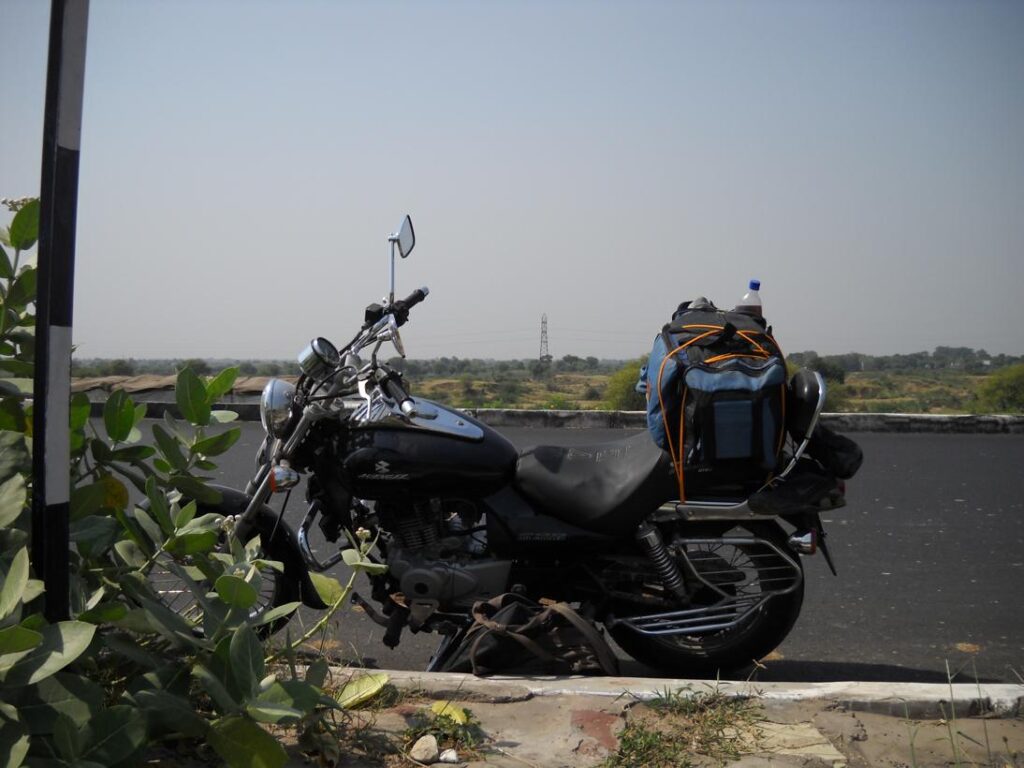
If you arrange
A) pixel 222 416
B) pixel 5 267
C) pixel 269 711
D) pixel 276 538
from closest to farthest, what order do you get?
pixel 269 711 < pixel 5 267 < pixel 222 416 < pixel 276 538

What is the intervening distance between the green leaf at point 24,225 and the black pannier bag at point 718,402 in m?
2.08

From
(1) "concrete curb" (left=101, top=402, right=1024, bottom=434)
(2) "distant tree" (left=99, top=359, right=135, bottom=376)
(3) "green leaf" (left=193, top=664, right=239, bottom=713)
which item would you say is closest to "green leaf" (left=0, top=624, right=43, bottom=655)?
(3) "green leaf" (left=193, top=664, right=239, bottom=713)

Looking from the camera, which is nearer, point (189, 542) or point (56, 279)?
point (56, 279)

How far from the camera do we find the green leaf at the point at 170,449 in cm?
268

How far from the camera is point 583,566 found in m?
3.78

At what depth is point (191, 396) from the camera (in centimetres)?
268

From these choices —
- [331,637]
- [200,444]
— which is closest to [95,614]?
[200,444]

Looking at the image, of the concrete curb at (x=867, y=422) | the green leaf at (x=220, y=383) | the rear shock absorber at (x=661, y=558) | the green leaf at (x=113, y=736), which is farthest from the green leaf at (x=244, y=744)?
the concrete curb at (x=867, y=422)

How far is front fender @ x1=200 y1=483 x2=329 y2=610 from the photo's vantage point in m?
3.90

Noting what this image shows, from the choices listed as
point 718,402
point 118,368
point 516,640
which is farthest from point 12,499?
point 118,368

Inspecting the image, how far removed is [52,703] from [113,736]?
14 centimetres

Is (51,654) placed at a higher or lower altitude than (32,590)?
lower

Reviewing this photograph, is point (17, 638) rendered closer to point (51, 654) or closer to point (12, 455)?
point (51, 654)

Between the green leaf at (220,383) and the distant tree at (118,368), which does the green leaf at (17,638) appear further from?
the distant tree at (118,368)
